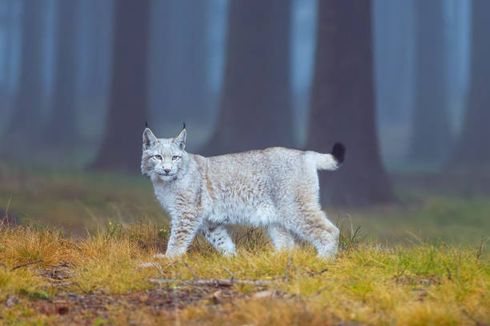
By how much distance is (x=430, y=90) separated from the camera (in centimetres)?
3031

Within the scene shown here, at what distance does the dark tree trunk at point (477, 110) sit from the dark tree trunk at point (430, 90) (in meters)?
3.10

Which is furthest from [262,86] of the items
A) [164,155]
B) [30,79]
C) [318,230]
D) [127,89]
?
[30,79]

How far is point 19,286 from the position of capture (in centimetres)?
732

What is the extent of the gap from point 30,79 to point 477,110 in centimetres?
1989

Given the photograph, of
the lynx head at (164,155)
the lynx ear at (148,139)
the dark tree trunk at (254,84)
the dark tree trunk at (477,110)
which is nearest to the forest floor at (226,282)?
the lynx head at (164,155)

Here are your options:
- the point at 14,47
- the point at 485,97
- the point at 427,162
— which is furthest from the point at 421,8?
the point at 14,47

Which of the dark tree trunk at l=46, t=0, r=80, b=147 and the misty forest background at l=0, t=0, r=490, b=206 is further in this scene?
the dark tree trunk at l=46, t=0, r=80, b=147

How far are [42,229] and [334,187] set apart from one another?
8.14m

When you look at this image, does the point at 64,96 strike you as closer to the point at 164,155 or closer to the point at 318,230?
the point at 164,155

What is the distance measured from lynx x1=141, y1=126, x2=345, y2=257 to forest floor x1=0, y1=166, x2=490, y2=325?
0.80 ft

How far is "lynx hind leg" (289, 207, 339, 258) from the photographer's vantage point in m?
8.55

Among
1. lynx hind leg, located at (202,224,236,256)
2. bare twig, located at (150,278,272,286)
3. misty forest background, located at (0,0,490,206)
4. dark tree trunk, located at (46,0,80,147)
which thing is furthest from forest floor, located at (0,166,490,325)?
→ dark tree trunk, located at (46,0,80,147)

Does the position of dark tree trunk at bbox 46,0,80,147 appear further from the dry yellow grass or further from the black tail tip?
the black tail tip

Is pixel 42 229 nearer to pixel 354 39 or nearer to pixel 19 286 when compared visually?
pixel 19 286
